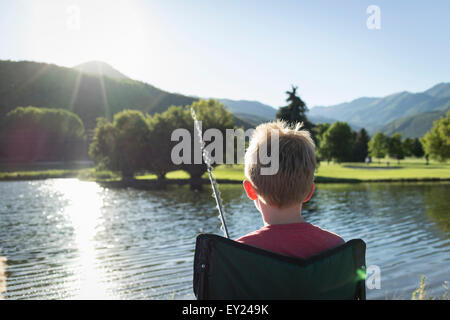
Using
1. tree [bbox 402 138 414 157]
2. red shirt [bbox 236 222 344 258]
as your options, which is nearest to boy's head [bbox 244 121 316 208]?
red shirt [bbox 236 222 344 258]

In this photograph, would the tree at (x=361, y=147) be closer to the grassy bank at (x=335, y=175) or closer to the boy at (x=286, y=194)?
the grassy bank at (x=335, y=175)

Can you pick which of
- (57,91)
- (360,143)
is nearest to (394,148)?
(360,143)

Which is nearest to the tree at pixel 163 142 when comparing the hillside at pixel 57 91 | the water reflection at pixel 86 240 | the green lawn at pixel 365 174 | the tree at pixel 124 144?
the tree at pixel 124 144

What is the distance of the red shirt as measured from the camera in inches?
79.3

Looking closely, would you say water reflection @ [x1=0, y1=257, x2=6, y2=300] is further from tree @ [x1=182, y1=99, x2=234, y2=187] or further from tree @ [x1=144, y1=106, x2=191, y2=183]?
tree @ [x1=144, y1=106, x2=191, y2=183]

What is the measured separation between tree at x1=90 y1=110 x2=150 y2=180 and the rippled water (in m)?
27.5

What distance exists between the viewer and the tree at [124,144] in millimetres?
63844

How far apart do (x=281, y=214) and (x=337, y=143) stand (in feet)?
320

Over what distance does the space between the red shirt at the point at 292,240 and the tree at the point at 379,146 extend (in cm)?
10763

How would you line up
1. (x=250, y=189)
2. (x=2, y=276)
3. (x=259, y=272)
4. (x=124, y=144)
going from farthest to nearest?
(x=124, y=144) < (x=2, y=276) < (x=250, y=189) < (x=259, y=272)

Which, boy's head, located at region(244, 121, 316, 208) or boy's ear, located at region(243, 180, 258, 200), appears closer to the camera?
boy's head, located at region(244, 121, 316, 208)

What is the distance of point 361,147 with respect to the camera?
109500 mm

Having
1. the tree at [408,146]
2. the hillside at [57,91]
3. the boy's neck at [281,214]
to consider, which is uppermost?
the hillside at [57,91]

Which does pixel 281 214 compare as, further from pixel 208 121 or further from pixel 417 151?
pixel 417 151
